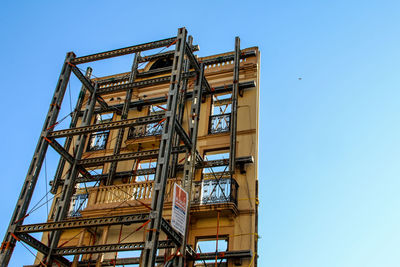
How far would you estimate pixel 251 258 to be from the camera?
1862 centimetres

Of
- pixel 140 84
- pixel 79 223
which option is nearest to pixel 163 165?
pixel 79 223

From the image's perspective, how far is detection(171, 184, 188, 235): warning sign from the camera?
16.7 meters

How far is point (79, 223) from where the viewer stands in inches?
679

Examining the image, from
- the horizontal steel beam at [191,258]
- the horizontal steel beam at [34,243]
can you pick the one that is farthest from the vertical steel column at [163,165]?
the horizontal steel beam at [34,243]

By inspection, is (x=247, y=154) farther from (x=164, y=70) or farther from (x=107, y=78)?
(x=107, y=78)

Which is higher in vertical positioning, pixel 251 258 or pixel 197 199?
pixel 197 199

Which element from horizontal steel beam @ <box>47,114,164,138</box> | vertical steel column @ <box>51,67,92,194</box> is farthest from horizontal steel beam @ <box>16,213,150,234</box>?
vertical steel column @ <box>51,67,92,194</box>

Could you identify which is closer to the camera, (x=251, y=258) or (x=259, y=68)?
(x=251, y=258)

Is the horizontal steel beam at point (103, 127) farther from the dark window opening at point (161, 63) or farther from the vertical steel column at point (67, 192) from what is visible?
the dark window opening at point (161, 63)

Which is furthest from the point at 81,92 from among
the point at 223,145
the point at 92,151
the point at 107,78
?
the point at 223,145

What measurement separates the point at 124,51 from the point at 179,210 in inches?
335

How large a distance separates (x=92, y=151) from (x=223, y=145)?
7.56m

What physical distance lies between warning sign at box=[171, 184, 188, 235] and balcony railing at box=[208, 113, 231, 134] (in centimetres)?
593

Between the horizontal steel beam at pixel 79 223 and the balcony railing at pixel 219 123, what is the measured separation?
7856mm
